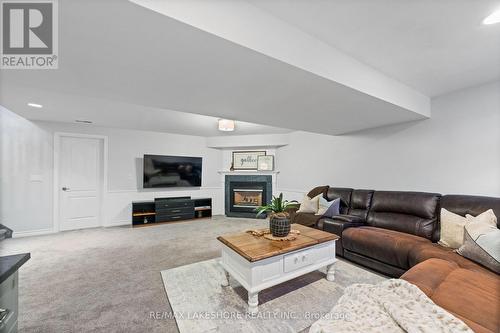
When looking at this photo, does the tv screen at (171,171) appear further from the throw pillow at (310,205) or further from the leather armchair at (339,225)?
the leather armchair at (339,225)

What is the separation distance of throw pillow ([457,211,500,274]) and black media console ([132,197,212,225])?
4912 mm

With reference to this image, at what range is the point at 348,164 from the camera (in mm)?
4133

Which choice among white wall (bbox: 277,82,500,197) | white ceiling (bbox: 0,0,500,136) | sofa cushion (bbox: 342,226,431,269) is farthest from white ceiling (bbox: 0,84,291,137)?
sofa cushion (bbox: 342,226,431,269)

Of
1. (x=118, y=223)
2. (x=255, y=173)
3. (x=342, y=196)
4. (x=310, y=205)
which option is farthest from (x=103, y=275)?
(x=255, y=173)

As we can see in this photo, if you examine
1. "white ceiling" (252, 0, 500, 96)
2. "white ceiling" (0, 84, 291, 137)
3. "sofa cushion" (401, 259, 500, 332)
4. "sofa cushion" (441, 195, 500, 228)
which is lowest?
"sofa cushion" (401, 259, 500, 332)

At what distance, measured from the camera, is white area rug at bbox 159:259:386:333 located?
5.30ft

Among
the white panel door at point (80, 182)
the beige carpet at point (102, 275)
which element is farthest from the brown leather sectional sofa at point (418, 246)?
the white panel door at point (80, 182)

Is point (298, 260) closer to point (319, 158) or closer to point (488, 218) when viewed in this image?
point (488, 218)

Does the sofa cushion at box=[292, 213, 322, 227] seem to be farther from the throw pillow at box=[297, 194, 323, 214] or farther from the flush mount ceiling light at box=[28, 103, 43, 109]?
the flush mount ceiling light at box=[28, 103, 43, 109]

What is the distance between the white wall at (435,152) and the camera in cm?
244

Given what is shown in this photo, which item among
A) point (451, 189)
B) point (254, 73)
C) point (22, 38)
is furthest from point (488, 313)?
point (22, 38)

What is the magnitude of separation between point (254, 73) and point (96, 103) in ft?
9.19

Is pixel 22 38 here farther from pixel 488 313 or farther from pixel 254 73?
pixel 488 313

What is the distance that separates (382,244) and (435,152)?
67.6 inches
